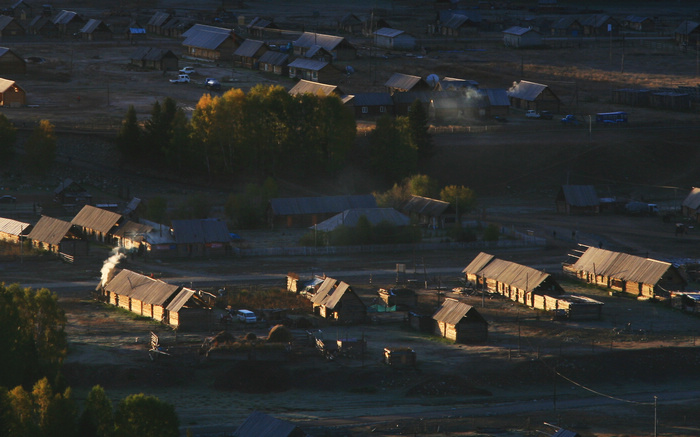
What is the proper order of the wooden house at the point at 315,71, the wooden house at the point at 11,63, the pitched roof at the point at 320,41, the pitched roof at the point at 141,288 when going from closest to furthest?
the pitched roof at the point at 141,288 < the wooden house at the point at 11,63 < the wooden house at the point at 315,71 < the pitched roof at the point at 320,41

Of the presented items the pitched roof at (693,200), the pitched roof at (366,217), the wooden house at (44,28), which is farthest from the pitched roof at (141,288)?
the wooden house at (44,28)

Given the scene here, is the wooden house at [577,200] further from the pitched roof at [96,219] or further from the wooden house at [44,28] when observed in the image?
the wooden house at [44,28]

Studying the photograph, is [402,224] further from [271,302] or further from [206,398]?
[206,398]

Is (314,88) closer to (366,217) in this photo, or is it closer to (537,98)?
(537,98)

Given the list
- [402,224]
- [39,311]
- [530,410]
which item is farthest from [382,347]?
[402,224]

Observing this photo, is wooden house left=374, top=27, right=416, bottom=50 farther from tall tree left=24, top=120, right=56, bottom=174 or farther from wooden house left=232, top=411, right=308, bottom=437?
wooden house left=232, top=411, right=308, bottom=437

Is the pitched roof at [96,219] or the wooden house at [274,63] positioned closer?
the pitched roof at [96,219]
